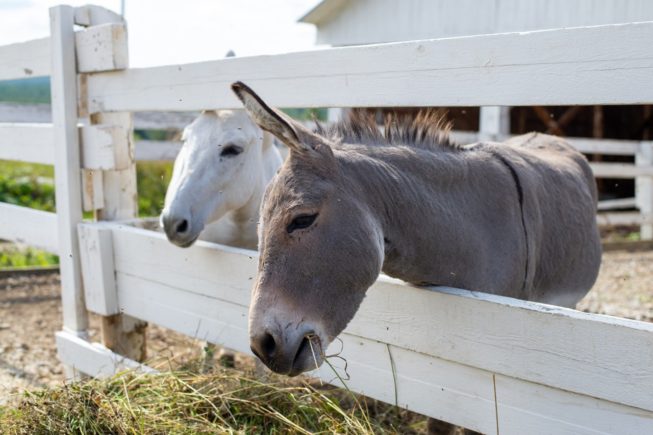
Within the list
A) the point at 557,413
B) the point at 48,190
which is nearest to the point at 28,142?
the point at 557,413

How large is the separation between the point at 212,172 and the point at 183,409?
4.20 feet

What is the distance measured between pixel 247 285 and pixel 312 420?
0.65 metres

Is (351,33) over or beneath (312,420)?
over

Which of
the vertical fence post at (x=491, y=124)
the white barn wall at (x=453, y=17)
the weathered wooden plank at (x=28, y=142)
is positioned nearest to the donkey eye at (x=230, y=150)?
the weathered wooden plank at (x=28, y=142)

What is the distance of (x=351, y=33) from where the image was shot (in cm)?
1097

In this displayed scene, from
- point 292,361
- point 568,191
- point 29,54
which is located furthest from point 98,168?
point 568,191

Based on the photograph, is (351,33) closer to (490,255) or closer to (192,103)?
(192,103)

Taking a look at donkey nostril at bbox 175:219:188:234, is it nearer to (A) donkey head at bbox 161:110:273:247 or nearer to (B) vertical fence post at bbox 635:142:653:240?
(A) donkey head at bbox 161:110:273:247

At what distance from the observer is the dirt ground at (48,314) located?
162 inches

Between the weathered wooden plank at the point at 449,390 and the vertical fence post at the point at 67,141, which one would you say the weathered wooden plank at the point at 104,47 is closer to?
the vertical fence post at the point at 67,141

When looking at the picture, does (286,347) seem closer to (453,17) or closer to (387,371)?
(387,371)

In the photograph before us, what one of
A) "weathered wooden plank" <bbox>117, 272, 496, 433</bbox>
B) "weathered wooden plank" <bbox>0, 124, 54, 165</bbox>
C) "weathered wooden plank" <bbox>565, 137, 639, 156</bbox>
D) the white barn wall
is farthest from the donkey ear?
"weathered wooden plank" <bbox>565, 137, 639, 156</bbox>

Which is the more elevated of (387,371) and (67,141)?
(67,141)

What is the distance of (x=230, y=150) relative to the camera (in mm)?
3389
